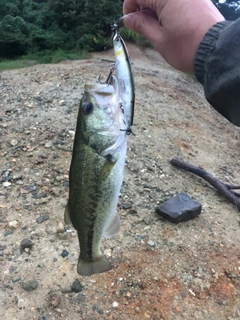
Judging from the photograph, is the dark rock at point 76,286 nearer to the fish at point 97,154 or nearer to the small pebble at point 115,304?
the small pebble at point 115,304

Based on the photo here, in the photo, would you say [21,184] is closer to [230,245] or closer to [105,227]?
[230,245]

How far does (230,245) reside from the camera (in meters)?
4.27

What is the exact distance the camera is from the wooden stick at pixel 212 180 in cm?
516

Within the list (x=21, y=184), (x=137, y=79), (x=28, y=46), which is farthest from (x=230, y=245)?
(x=28, y=46)

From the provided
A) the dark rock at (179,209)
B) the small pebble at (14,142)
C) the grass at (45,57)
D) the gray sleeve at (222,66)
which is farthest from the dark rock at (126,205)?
the grass at (45,57)

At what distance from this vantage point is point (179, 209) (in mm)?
4398

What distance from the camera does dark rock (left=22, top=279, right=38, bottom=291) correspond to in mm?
3303

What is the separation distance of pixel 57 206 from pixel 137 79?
6242 mm

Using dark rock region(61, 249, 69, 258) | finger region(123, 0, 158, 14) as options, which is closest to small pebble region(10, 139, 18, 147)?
dark rock region(61, 249, 69, 258)

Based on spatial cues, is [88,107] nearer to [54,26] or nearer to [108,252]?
[108,252]

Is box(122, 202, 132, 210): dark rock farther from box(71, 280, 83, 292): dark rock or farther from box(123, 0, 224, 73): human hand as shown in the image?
box(123, 0, 224, 73): human hand

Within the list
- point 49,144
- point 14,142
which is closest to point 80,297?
point 49,144

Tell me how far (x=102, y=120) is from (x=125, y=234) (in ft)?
8.16

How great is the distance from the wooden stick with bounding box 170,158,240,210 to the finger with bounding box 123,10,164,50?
11.6 feet
